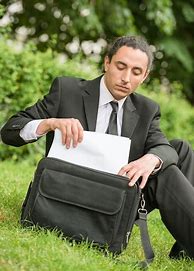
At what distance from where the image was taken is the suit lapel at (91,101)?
4.33 metres

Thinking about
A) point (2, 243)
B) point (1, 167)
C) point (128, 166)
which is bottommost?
point (1, 167)

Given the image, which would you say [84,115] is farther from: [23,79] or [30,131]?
[23,79]

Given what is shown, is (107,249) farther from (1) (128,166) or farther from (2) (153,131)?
(2) (153,131)

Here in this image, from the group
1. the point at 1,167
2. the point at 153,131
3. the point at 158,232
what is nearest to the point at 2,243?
the point at 153,131

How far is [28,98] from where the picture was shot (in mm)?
8367

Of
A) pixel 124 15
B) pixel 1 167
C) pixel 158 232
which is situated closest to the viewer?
pixel 158 232

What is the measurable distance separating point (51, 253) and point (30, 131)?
842 mm

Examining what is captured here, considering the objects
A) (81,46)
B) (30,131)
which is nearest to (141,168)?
(30,131)

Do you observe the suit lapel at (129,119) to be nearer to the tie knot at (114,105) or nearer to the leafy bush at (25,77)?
the tie knot at (114,105)

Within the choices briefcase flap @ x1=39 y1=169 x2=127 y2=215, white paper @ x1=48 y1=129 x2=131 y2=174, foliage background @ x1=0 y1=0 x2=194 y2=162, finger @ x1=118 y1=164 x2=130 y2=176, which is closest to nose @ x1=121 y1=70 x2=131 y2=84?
white paper @ x1=48 y1=129 x2=131 y2=174

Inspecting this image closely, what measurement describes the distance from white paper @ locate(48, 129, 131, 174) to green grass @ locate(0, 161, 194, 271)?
0.46 meters

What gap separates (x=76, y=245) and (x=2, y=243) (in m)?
0.46

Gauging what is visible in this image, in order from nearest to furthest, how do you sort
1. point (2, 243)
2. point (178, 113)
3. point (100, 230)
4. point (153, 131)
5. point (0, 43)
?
point (2, 243), point (100, 230), point (153, 131), point (0, 43), point (178, 113)

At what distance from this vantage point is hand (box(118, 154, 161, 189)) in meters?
4.00
